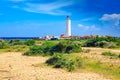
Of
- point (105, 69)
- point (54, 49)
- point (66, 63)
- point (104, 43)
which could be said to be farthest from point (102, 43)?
point (105, 69)

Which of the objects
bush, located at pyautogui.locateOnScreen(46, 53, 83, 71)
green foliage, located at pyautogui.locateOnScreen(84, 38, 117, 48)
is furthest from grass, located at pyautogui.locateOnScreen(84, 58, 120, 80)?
green foliage, located at pyautogui.locateOnScreen(84, 38, 117, 48)

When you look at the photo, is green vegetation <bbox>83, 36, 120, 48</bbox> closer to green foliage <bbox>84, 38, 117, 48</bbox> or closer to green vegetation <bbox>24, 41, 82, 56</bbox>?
green foliage <bbox>84, 38, 117, 48</bbox>

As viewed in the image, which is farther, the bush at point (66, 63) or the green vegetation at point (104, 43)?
the green vegetation at point (104, 43)

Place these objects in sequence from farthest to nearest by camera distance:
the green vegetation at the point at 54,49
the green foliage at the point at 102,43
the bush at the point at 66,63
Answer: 1. the green foliage at the point at 102,43
2. the green vegetation at the point at 54,49
3. the bush at the point at 66,63

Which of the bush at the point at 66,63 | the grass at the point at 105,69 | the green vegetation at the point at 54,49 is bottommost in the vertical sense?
the grass at the point at 105,69

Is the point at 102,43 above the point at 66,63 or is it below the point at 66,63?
above

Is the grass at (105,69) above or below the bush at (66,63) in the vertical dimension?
below

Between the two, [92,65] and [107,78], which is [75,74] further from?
[92,65]

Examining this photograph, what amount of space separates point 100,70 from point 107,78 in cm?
360

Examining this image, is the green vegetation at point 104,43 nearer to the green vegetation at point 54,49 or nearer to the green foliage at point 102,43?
the green foliage at point 102,43

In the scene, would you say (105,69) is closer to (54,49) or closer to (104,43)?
(54,49)

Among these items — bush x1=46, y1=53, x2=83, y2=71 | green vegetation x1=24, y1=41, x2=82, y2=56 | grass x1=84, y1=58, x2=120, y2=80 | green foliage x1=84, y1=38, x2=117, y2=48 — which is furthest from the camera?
green foliage x1=84, y1=38, x2=117, y2=48

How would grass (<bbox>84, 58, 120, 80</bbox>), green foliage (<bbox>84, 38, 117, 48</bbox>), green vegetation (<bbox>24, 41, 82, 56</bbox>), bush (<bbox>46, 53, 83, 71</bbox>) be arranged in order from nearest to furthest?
grass (<bbox>84, 58, 120, 80</bbox>) → bush (<bbox>46, 53, 83, 71</bbox>) → green vegetation (<bbox>24, 41, 82, 56</bbox>) → green foliage (<bbox>84, 38, 117, 48</bbox>)

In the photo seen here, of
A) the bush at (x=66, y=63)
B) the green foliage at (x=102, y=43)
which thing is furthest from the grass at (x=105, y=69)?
the green foliage at (x=102, y=43)
